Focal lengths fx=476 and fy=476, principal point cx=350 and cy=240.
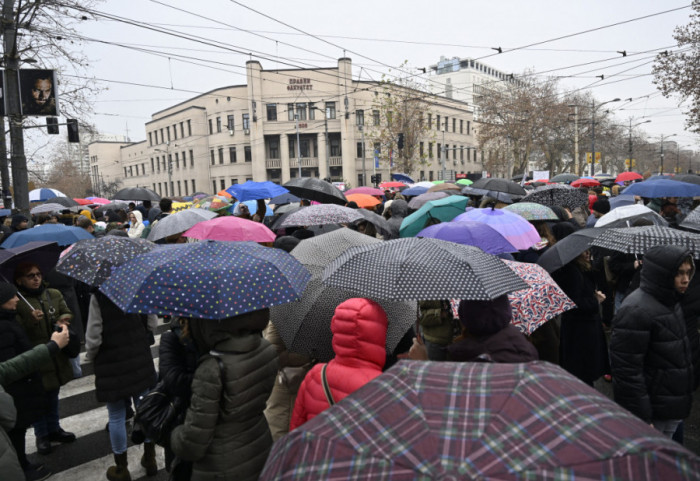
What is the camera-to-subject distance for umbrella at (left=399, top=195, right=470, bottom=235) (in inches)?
273

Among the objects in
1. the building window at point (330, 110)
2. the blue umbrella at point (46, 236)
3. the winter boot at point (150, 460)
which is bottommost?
the winter boot at point (150, 460)

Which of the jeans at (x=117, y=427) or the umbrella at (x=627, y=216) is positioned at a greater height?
the umbrella at (x=627, y=216)

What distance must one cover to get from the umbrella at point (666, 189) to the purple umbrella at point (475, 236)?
533 centimetres

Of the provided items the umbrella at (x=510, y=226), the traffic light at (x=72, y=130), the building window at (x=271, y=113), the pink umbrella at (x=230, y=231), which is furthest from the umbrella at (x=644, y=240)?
the building window at (x=271, y=113)

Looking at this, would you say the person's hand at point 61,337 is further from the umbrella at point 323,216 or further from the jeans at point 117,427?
the umbrella at point 323,216

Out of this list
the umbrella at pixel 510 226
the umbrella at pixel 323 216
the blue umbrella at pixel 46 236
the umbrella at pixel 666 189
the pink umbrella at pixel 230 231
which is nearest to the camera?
the umbrella at pixel 510 226

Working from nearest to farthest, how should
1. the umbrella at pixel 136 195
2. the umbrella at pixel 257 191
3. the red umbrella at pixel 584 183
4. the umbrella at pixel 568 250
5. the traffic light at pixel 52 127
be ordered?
the umbrella at pixel 568 250 < the umbrella at pixel 257 191 < the umbrella at pixel 136 195 < the traffic light at pixel 52 127 < the red umbrella at pixel 584 183

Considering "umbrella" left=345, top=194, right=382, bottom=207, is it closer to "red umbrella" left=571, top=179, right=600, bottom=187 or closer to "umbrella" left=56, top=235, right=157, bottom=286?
"umbrella" left=56, top=235, right=157, bottom=286

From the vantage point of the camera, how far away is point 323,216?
264 inches

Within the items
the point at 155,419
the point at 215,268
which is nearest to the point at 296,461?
the point at 215,268

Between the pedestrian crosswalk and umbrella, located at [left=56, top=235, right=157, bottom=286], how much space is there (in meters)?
1.82

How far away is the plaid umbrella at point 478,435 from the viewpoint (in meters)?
1.02

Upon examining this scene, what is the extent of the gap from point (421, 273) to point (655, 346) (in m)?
1.74

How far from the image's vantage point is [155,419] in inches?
105
